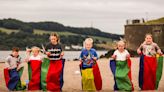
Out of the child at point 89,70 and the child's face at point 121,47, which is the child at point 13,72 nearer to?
the child at point 89,70

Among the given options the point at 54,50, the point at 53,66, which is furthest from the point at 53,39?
the point at 53,66

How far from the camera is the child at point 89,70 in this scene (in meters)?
14.9

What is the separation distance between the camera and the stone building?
175ft

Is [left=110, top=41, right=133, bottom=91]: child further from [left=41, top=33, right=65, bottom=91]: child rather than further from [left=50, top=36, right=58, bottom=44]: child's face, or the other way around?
[left=50, top=36, right=58, bottom=44]: child's face

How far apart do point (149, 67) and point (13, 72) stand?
14.1 ft

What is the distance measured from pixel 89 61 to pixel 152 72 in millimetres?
2070

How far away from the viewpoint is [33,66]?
15.4m

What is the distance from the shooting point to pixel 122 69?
595 inches

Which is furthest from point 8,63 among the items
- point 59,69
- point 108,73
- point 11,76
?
point 108,73

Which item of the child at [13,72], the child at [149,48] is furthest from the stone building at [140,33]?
the child at [13,72]

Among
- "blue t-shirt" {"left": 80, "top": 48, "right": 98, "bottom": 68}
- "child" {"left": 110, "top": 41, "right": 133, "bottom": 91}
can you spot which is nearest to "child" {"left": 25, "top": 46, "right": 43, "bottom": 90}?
"blue t-shirt" {"left": 80, "top": 48, "right": 98, "bottom": 68}

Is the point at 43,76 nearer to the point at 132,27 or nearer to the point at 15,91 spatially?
the point at 15,91

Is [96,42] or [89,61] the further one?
[96,42]

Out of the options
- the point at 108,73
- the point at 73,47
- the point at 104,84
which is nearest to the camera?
the point at 104,84
